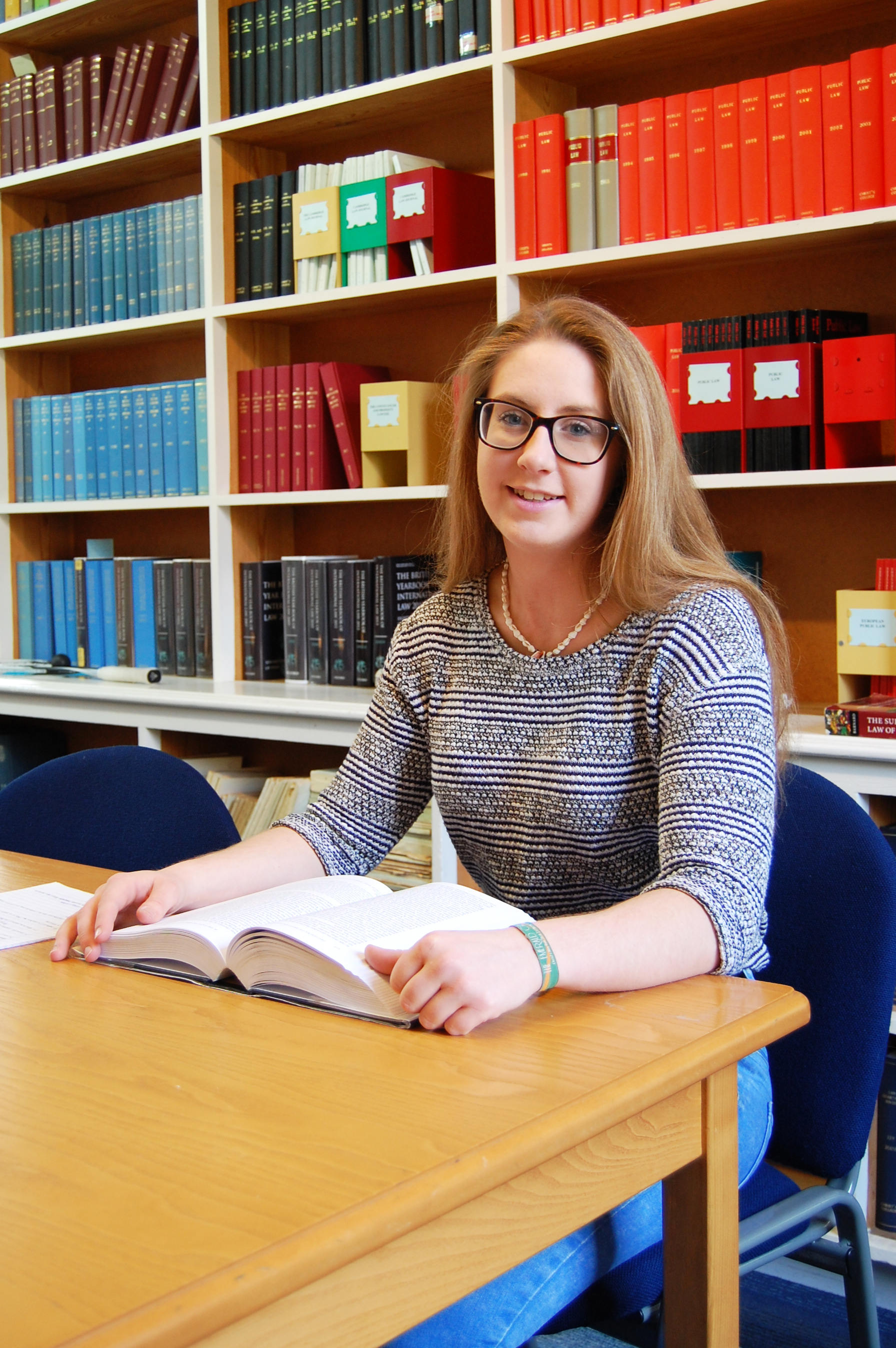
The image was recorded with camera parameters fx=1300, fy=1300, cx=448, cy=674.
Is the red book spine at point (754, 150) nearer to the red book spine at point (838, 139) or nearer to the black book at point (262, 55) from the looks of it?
the red book spine at point (838, 139)

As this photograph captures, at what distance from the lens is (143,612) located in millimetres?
3102

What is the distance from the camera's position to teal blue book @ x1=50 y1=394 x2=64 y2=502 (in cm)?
329

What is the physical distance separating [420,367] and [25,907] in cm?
190

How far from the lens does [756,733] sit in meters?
1.16

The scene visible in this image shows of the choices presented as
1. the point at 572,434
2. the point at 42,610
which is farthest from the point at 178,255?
the point at 572,434

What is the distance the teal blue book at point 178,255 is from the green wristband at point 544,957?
2376mm

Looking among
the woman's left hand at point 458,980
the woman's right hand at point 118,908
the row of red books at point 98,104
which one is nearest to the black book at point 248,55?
the row of red books at point 98,104

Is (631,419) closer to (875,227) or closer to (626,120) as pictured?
(875,227)

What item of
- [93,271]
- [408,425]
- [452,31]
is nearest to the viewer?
[452,31]

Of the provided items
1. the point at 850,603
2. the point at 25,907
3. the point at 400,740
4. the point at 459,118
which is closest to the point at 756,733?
the point at 400,740

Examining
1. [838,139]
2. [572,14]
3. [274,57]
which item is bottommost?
[838,139]

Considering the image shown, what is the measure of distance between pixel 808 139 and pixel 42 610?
2170 millimetres

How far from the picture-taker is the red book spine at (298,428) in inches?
109

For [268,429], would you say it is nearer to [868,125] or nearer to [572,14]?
[572,14]
